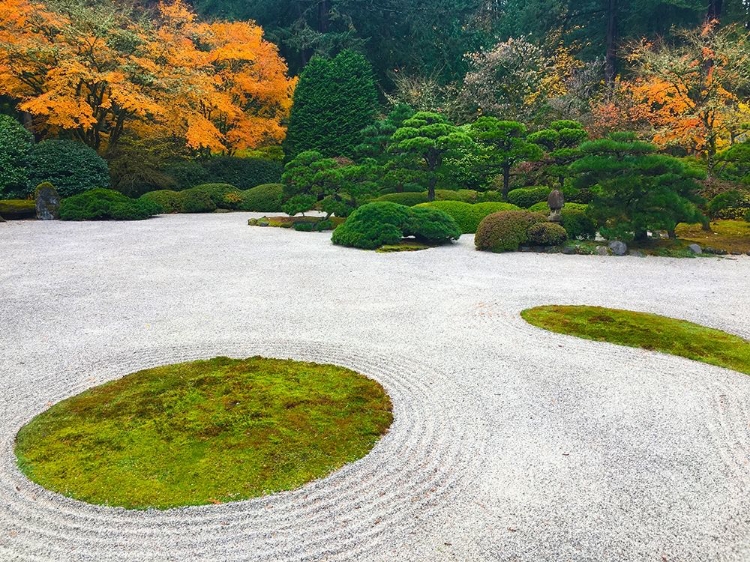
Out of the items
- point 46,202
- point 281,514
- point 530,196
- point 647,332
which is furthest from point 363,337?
point 46,202

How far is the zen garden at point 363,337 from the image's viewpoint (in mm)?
2408

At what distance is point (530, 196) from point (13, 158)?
1456 cm

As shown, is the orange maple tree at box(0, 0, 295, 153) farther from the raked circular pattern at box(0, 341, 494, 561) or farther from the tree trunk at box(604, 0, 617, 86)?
the raked circular pattern at box(0, 341, 494, 561)

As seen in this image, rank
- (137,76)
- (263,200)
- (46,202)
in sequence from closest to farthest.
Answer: (46,202) < (137,76) < (263,200)

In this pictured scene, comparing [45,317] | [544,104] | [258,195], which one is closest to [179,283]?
[45,317]

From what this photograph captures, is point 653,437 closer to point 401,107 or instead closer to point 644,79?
point 401,107

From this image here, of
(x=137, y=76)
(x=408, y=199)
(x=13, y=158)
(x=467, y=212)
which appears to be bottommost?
(x=467, y=212)

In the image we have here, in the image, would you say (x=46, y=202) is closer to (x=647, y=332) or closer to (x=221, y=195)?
(x=221, y=195)

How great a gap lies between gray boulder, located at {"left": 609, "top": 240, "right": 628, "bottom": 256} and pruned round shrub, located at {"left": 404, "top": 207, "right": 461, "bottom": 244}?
3064 mm

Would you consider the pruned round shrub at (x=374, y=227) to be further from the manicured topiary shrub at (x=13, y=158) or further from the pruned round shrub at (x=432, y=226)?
the manicured topiary shrub at (x=13, y=158)

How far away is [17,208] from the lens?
1362cm

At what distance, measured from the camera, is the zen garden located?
2408 millimetres

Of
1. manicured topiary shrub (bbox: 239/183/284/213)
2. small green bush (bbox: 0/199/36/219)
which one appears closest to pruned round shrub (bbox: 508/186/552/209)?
manicured topiary shrub (bbox: 239/183/284/213)

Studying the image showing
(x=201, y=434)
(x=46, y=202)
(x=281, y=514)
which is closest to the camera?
(x=281, y=514)
